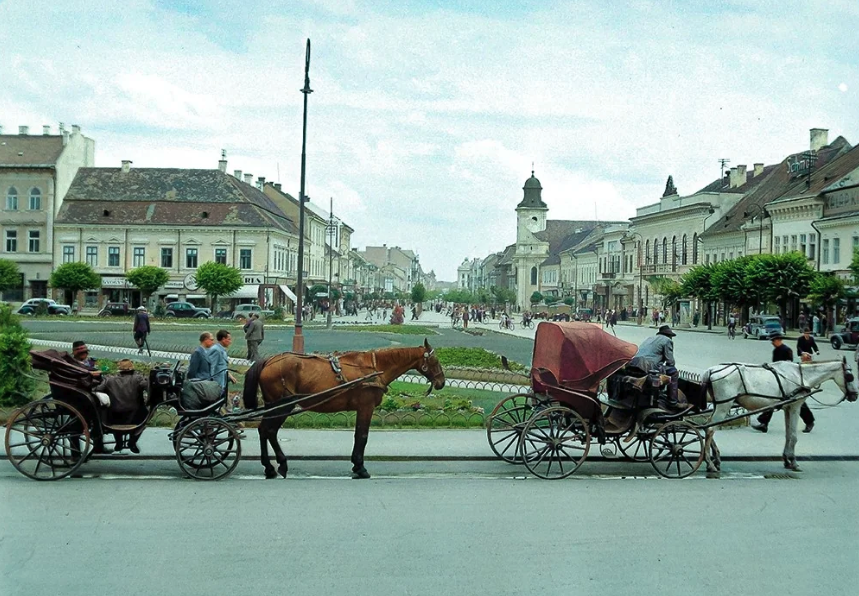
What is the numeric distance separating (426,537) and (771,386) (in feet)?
19.5

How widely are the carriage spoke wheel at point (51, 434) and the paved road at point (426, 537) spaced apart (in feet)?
1.10

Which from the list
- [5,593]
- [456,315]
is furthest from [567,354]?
[456,315]

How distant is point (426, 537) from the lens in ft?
26.2

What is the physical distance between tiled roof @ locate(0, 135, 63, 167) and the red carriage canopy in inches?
2503

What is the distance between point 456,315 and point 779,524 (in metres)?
57.0

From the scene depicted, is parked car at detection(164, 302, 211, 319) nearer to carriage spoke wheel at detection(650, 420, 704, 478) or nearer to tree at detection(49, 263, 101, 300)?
tree at detection(49, 263, 101, 300)

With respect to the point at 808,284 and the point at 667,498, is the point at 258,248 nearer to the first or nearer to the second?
the point at 808,284

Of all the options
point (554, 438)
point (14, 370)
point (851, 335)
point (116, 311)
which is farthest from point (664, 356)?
point (116, 311)

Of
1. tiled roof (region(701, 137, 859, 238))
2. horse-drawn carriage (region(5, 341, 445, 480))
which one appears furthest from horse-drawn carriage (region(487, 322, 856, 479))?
tiled roof (region(701, 137, 859, 238))

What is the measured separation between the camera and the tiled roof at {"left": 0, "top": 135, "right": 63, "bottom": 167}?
216ft

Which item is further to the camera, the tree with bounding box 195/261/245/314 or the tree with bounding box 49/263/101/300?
the tree with bounding box 49/263/101/300

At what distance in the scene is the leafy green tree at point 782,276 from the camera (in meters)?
50.8

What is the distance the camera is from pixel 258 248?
70.2m

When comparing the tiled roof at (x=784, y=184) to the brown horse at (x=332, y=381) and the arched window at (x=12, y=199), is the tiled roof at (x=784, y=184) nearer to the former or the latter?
the brown horse at (x=332, y=381)
